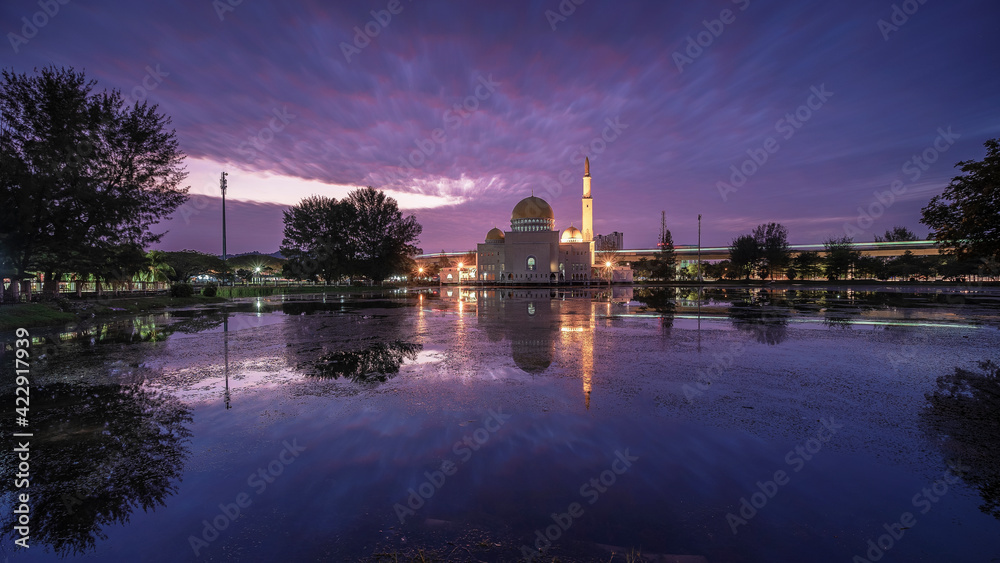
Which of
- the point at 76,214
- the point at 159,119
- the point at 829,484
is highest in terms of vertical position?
the point at 159,119

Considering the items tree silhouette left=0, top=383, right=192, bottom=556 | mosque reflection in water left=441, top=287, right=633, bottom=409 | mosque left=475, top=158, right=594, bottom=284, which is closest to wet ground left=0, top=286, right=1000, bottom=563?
tree silhouette left=0, top=383, right=192, bottom=556

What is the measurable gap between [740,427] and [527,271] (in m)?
90.8

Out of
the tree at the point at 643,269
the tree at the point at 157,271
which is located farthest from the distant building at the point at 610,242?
the tree at the point at 157,271

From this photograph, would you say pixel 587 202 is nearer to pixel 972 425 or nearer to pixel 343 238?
pixel 343 238

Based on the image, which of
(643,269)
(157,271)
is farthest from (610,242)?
(157,271)

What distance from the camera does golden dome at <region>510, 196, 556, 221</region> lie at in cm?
9881

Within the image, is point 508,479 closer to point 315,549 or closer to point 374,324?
point 315,549

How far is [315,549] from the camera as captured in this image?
3312 mm

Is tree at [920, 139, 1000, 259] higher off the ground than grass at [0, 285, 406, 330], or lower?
higher

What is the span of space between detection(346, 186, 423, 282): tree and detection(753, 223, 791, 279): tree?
68.1 m

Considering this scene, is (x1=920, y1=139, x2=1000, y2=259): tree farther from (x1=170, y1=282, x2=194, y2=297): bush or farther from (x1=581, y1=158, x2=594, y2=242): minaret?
(x1=581, y1=158, x2=594, y2=242): minaret

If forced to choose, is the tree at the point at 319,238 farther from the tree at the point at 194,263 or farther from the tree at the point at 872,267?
the tree at the point at 872,267

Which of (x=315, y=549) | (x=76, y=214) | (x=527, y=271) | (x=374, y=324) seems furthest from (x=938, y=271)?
(x=76, y=214)

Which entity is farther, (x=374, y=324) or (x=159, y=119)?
(x=159, y=119)
